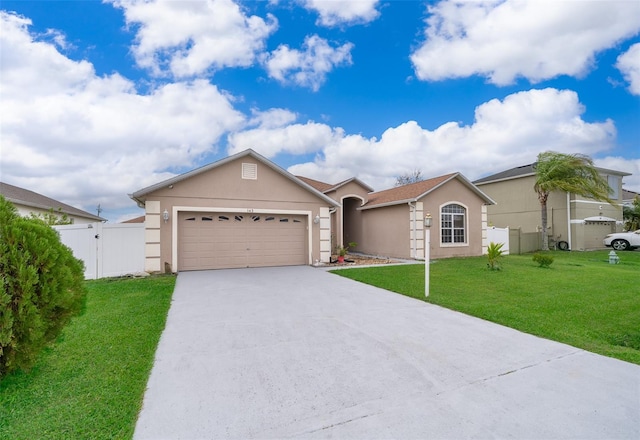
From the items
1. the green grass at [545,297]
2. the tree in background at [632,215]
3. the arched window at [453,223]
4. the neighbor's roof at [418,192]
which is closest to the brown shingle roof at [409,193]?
the neighbor's roof at [418,192]

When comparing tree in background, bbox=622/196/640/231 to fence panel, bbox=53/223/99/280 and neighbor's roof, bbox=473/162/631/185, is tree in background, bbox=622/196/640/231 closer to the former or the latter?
neighbor's roof, bbox=473/162/631/185

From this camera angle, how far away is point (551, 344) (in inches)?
160

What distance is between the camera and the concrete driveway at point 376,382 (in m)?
2.36

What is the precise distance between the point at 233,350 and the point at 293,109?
1382 cm

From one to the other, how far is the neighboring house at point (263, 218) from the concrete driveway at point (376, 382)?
20.3ft

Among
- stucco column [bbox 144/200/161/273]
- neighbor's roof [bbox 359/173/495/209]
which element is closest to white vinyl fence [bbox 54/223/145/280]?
stucco column [bbox 144/200/161/273]

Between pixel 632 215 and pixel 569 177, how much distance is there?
12253 mm

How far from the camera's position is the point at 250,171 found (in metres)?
11.7

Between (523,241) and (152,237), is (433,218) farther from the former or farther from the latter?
(152,237)

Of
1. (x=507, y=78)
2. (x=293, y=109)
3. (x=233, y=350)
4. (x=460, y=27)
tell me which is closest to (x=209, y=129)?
(x=293, y=109)

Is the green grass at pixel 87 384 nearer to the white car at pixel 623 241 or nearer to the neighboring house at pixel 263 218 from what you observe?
the neighboring house at pixel 263 218

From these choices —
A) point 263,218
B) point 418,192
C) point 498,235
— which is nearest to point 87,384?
point 263,218

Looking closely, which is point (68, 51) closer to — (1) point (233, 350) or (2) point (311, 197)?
(2) point (311, 197)

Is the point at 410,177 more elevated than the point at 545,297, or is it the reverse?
the point at 410,177
